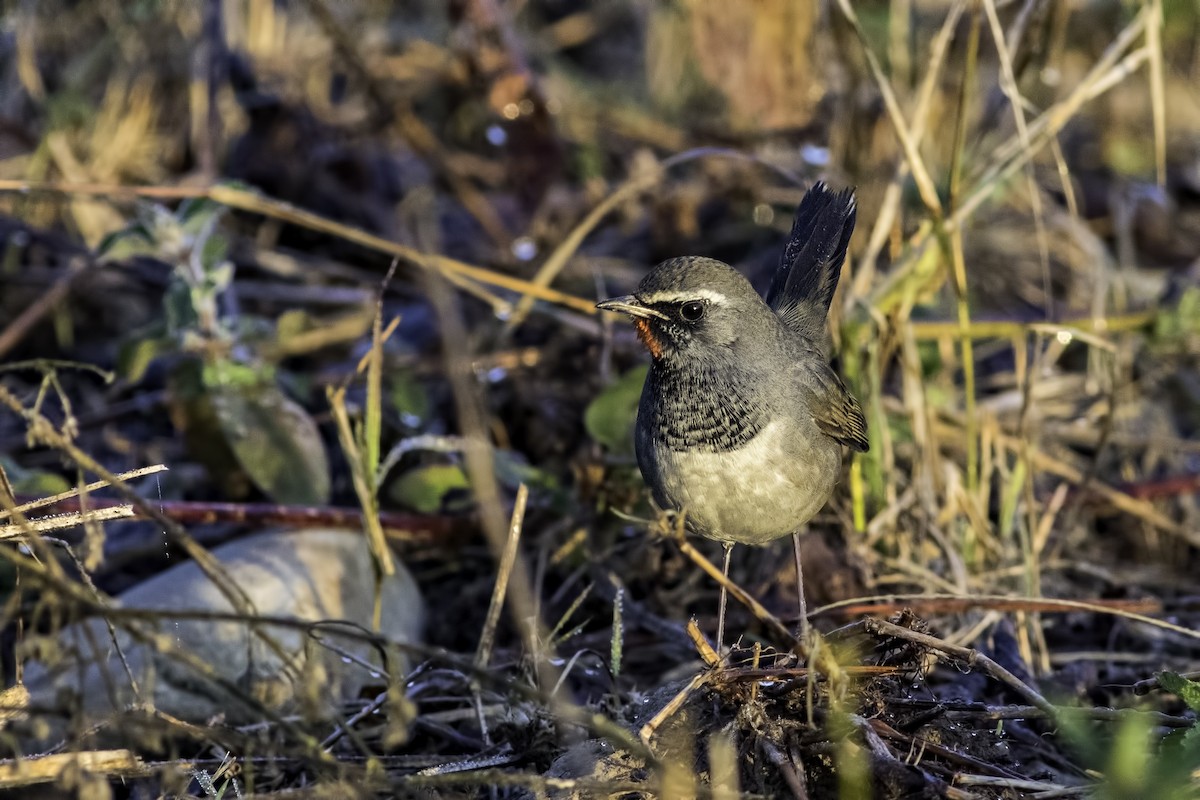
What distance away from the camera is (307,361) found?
22.8 ft

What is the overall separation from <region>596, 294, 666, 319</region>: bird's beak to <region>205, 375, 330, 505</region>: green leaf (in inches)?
68.0

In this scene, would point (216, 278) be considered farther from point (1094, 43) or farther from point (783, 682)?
point (1094, 43)

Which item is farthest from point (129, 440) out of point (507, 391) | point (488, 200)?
point (488, 200)

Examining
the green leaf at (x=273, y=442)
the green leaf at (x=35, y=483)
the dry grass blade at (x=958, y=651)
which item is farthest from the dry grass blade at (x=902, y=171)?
the green leaf at (x=35, y=483)

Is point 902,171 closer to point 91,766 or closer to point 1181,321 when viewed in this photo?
point 1181,321

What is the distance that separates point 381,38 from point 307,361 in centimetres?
340

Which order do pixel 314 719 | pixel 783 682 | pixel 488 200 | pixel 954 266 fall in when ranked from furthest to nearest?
1. pixel 488 200
2. pixel 954 266
3. pixel 783 682
4. pixel 314 719

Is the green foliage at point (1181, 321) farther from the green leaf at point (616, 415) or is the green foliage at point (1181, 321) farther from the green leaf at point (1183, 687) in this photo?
the green leaf at point (1183, 687)

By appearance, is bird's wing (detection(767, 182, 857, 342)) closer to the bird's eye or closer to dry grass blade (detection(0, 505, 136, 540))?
the bird's eye

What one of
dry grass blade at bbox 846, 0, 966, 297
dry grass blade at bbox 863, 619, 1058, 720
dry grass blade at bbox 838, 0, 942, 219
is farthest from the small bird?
dry grass blade at bbox 846, 0, 966, 297

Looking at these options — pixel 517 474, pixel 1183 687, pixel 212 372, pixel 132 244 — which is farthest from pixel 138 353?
pixel 1183 687

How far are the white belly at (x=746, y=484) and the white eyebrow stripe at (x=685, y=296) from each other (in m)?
0.45

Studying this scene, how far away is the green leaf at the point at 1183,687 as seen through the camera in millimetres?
3578

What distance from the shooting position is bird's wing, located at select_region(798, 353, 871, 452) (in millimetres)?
4582
